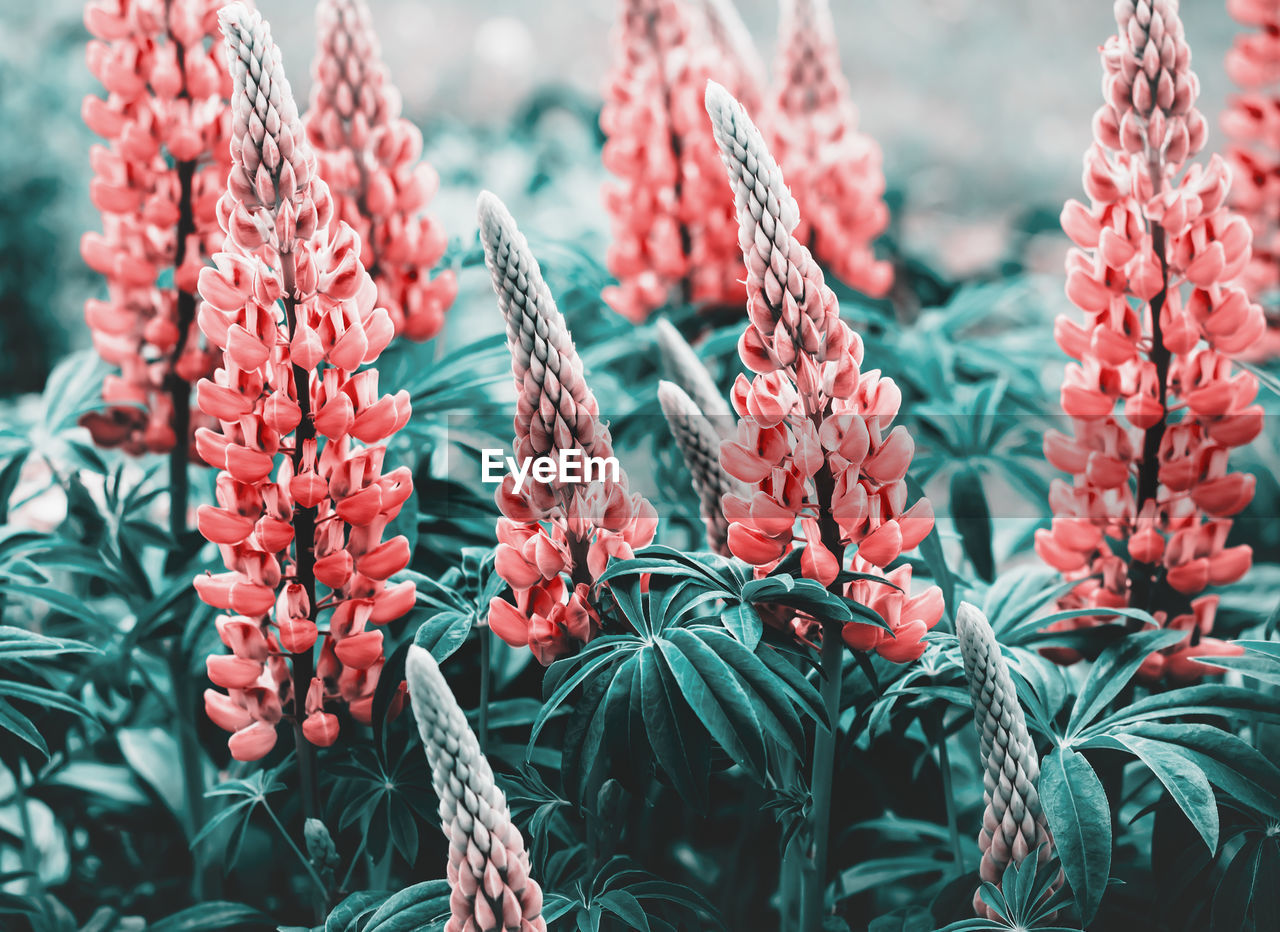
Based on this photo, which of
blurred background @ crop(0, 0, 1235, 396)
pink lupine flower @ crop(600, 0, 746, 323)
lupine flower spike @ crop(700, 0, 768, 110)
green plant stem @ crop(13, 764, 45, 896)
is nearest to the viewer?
green plant stem @ crop(13, 764, 45, 896)

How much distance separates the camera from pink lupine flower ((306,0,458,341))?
88 cm

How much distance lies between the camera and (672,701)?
1.83ft

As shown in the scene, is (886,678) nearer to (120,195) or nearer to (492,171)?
(120,195)

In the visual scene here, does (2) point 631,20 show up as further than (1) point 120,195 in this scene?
Yes

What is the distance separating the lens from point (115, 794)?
0.92 meters

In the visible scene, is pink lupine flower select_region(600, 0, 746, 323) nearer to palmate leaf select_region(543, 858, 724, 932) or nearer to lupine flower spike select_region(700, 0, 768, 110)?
lupine flower spike select_region(700, 0, 768, 110)

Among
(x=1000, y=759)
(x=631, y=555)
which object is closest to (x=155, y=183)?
(x=631, y=555)

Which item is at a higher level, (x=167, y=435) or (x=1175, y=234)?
(x=1175, y=234)

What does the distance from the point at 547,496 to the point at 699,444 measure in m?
0.13

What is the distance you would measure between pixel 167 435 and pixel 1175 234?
0.87m

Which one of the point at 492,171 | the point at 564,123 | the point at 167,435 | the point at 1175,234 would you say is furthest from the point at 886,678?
the point at 564,123

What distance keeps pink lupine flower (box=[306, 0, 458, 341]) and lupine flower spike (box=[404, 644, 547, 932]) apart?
48 centimetres

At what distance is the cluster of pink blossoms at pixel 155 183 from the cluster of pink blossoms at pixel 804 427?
527mm

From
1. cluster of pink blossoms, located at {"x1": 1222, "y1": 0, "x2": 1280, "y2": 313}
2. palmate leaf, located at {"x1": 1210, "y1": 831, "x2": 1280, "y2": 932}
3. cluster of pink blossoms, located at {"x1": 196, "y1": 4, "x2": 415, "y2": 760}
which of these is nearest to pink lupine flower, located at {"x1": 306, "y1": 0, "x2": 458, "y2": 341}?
cluster of pink blossoms, located at {"x1": 196, "y1": 4, "x2": 415, "y2": 760}
